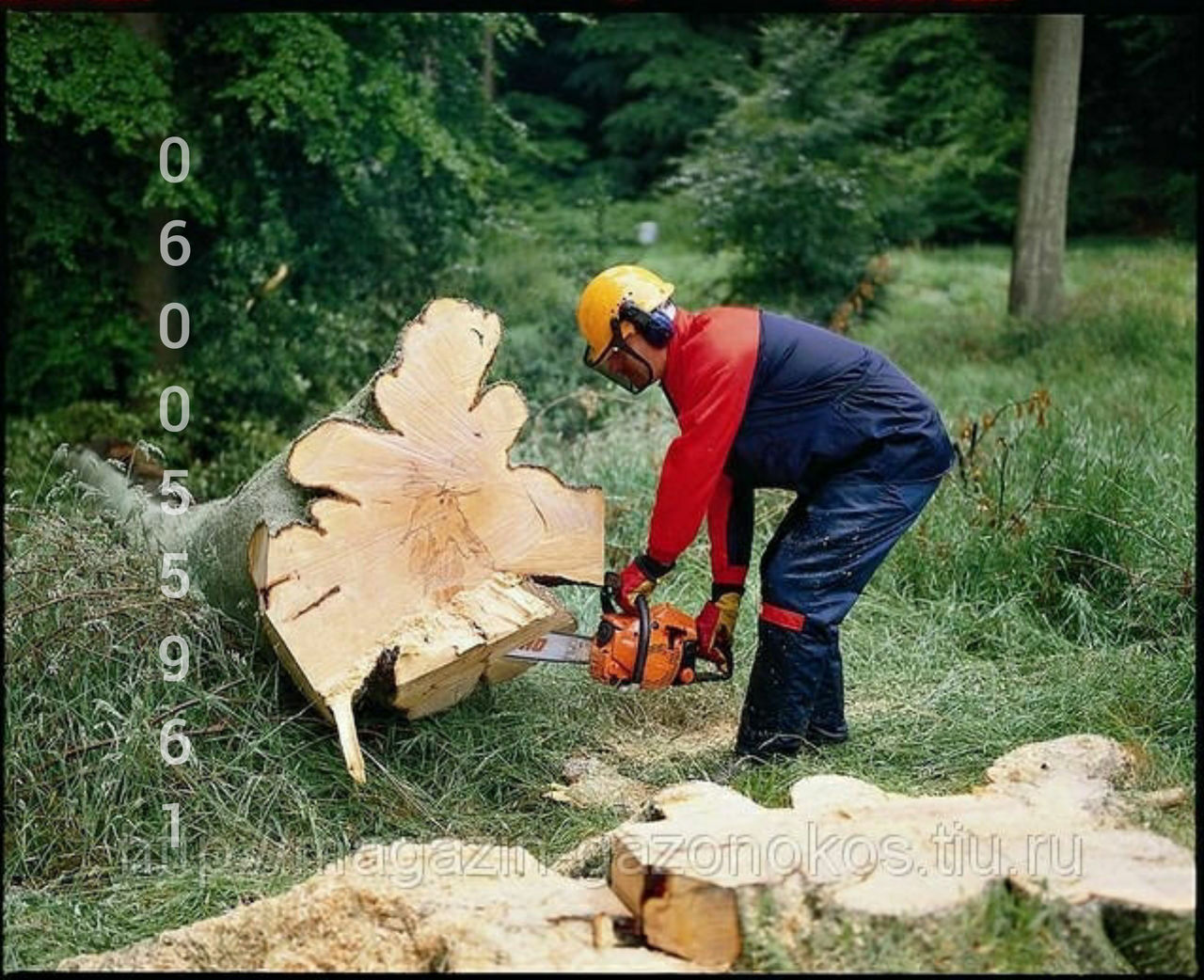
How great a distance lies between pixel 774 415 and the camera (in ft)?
15.1

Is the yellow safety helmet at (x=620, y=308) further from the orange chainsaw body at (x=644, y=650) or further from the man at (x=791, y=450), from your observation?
the orange chainsaw body at (x=644, y=650)

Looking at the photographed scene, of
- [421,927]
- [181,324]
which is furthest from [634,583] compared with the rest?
[181,324]

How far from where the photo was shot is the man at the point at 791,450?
4.52 m

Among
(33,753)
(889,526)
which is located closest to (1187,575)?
(889,526)

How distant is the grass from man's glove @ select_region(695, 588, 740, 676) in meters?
0.33

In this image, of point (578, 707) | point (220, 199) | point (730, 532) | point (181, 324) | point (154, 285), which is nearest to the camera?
point (730, 532)

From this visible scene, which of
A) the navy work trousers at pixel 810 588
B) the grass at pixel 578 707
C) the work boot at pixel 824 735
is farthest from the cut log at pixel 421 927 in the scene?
the work boot at pixel 824 735

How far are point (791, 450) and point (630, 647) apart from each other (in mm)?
808

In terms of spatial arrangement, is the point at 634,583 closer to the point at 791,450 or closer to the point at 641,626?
the point at 641,626

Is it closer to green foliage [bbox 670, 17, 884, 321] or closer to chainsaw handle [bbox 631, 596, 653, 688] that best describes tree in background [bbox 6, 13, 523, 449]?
green foliage [bbox 670, 17, 884, 321]

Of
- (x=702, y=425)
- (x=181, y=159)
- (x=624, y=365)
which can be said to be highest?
(x=181, y=159)

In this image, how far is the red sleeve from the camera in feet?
14.5

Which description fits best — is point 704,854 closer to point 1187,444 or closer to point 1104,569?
point 1104,569

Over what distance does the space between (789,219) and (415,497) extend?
29.4ft
